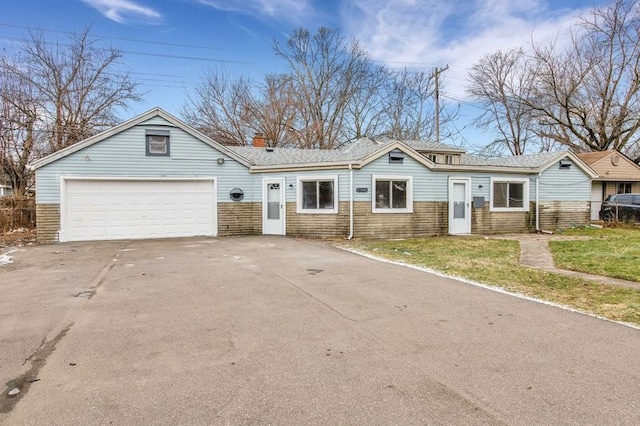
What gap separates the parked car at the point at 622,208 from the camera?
61.3 ft

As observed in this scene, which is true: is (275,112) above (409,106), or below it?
below

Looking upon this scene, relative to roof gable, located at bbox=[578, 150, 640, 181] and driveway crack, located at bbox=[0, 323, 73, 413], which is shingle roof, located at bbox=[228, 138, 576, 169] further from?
driveway crack, located at bbox=[0, 323, 73, 413]

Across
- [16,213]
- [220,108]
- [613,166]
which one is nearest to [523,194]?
[613,166]

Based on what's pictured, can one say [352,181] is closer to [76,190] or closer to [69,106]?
[76,190]

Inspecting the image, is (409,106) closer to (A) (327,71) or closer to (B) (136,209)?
(A) (327,71)

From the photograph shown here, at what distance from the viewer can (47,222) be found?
12922 mm

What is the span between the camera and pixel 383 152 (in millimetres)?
14016

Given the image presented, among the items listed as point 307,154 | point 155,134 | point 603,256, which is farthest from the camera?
point 307,154

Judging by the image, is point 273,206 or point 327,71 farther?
point 327,71

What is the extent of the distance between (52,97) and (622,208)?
98.4 ft

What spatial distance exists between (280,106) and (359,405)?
2688 centimetres

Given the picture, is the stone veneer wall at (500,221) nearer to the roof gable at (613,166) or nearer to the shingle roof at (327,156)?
the shingle roof at (327,156)

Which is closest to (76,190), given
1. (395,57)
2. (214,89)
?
(214,89)

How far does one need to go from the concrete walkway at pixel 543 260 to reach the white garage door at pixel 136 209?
34.4 feet
